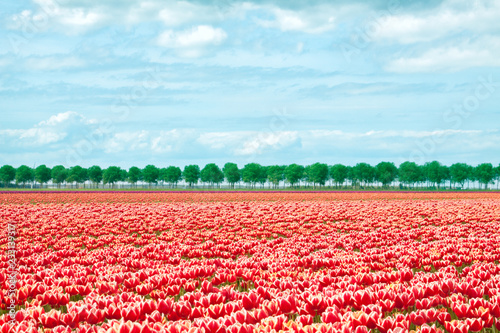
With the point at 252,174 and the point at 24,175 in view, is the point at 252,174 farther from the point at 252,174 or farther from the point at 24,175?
the point at 24,175

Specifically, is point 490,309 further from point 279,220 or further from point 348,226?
point 279,220

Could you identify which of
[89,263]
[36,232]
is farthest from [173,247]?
[36,232]

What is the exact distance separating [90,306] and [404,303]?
157 inches

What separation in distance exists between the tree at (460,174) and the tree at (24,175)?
172692 mm

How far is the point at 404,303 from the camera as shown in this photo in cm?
610

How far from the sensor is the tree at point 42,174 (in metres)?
188

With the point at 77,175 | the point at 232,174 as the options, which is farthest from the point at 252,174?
the point at 77,175

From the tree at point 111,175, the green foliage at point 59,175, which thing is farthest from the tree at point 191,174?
the green foliage at point 59,175

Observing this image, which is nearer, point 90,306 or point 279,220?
point 90,306

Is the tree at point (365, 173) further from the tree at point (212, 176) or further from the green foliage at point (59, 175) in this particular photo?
the green foliage at point (59, 175)

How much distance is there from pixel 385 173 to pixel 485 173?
38682 mm

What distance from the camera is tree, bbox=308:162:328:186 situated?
181 metres

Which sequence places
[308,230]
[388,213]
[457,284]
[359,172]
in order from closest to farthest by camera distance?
[457,284] < [308,230] < [388,213] < [359,172]

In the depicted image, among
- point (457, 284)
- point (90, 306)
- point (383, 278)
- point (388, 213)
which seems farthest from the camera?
point (388, 213)
